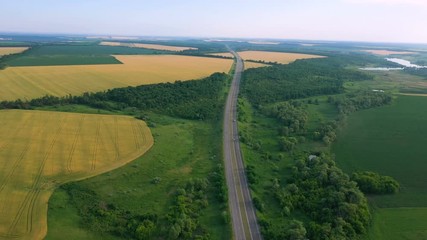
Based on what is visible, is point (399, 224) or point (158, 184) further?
point (158, 184)

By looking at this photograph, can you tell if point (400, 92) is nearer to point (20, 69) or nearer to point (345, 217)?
point (345, 217)

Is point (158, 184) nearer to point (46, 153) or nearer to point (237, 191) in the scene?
point (237, 191)

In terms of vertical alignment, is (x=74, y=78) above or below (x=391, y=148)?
above

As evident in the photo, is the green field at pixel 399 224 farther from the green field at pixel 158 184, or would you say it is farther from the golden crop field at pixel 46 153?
the golden crop field at pixel 46 153

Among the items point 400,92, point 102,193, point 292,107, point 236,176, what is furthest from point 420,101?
point 102,193

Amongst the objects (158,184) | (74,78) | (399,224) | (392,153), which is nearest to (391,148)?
(392,153)

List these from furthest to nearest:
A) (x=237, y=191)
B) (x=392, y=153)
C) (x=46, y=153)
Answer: (x=392, y=153)
(x=46, y=153)
(x=237, y=191)
